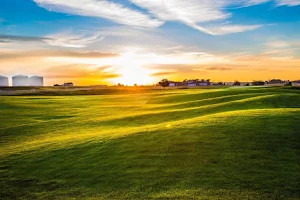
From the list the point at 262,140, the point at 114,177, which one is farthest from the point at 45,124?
the point at 262,140

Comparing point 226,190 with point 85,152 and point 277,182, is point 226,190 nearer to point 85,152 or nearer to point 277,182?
point 277,182

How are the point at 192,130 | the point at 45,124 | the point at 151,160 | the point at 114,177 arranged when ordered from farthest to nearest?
1. the point at 45,124
2. the point at 192,130
3. the point at 151,160
4. the point at 114,177

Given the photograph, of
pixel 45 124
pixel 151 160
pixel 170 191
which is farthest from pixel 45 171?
pixel 45 124

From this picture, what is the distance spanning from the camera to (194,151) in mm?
17094

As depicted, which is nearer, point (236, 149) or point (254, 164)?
point (254, 164)

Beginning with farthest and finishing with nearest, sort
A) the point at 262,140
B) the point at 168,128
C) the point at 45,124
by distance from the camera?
1. the point at 45,124
2. the point at 168,128
3. the point at 262,140

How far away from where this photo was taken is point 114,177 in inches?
579

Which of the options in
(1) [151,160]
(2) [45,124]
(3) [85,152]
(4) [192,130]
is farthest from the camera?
(2) [45,124]

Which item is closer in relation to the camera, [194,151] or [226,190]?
[226,190]

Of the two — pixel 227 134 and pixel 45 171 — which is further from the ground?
pixel 227 134

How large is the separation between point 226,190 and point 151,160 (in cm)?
495

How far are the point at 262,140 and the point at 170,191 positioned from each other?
26.0ft

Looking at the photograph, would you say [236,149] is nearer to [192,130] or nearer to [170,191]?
[192,130]

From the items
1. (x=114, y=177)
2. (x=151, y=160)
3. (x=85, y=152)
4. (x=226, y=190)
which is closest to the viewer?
(x=226, y=190)
